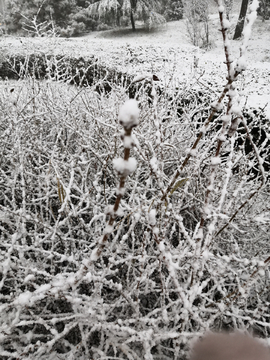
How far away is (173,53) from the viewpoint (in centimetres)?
671

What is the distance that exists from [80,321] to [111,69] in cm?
518

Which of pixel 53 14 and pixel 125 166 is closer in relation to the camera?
pixel 125 166

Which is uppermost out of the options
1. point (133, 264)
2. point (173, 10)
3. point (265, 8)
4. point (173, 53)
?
point (173, 10)

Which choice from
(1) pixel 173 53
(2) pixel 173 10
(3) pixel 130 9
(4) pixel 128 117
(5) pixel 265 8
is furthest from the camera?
(2) pixel 173 10

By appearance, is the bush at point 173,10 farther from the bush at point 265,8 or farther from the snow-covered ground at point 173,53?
the bush at point 265,8

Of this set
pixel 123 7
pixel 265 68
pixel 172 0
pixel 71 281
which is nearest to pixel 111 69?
pixel 265 68

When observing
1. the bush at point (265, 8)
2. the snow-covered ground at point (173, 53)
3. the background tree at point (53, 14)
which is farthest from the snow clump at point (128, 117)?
the bush at point (265, 8)

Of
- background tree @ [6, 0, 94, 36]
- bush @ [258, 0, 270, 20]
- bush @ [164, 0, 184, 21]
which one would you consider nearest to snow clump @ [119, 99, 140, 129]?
background tree @ [6, 0, 94, 36]

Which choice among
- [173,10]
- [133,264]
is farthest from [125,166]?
[173,10]

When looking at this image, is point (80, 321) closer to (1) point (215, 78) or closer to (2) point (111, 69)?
(1) point (215, 78)

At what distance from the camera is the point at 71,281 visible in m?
0.71

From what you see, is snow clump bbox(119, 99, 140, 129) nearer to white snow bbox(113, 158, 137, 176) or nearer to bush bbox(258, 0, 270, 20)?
white snow bbox(113, 158, 137, 176)

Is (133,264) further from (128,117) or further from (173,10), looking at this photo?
(173,10)

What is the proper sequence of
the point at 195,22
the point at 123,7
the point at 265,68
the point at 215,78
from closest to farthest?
the point at 215,78 < the point at 265,68 < the point at 195,22 < the point at 123,7
